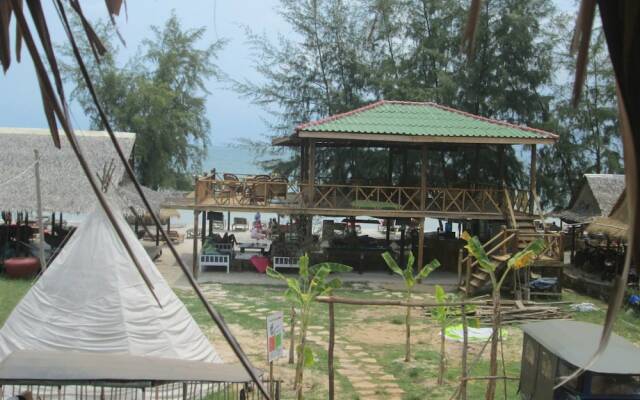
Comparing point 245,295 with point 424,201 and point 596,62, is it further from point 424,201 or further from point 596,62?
point 596,62

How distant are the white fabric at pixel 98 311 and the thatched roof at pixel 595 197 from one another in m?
16.4

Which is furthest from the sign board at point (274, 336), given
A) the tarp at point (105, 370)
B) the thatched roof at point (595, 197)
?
the thatched roof at point (595, 197)

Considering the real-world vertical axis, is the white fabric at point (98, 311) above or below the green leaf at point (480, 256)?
below

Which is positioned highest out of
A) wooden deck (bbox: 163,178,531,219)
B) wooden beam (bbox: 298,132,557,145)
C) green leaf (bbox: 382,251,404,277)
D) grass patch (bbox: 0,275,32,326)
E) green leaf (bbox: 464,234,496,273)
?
wooden beam (bbox: 298,132,557,145)

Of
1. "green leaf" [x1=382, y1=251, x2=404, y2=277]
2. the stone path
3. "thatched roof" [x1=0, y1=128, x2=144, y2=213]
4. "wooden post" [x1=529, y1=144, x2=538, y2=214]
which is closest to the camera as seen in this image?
the stone path

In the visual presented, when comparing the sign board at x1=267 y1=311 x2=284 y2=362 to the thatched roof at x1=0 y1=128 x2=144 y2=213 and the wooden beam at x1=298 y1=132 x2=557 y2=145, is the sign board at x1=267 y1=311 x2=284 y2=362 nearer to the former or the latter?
the wooden beam at x1=298 y1=132 x2=557 y2=145

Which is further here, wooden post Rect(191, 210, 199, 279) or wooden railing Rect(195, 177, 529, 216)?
wooden railing Rect(195, 177, 529, 216)

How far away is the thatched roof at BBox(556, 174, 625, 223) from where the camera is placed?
21.1m

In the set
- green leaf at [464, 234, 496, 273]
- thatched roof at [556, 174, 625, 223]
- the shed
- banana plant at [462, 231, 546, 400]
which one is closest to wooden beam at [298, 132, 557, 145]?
thatched roof at [556, 174, 625, 223]

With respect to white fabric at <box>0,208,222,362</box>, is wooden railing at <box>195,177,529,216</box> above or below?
above

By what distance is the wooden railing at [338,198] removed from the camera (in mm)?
18984

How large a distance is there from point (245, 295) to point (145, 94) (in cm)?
1767

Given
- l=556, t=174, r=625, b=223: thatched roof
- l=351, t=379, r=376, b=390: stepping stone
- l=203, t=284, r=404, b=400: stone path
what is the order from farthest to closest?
1. l=556, t=174, r=625, b=223: thatched roof
2. l=351, t=379, r=376, b=390: stepping stone
3. l=203, t=284, r=404, b=400: stone path

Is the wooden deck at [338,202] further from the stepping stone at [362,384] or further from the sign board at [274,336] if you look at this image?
the sign board at [274,336]
